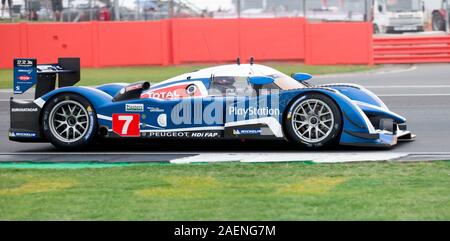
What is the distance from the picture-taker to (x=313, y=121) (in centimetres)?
1113

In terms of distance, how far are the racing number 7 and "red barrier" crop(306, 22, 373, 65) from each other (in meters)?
16.9

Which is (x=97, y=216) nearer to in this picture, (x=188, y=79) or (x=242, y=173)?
(x=242, y=173)

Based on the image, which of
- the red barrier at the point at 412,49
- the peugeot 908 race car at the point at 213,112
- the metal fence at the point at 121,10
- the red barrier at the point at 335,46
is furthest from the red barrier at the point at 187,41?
the peugeot 908 race car at the point at 213,112

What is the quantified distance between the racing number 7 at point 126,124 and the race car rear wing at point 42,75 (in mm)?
1322

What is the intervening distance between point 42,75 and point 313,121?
3714mm

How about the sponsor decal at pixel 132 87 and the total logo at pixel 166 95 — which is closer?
the total logo at pixel 166 95

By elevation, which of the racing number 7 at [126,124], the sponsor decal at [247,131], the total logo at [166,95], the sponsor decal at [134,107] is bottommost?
the sponsor decal at [247,131]

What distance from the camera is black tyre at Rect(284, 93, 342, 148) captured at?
1103cm

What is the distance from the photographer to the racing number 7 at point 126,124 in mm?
11555

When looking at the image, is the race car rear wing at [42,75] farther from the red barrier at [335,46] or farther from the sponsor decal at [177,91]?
the red barrier at [335,46]

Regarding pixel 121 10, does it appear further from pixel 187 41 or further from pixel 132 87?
pixel 132 87

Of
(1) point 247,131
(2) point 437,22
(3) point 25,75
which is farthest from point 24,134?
(2) point 437,22

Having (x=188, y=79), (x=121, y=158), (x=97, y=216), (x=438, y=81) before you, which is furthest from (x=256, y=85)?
(x=438, y=81)

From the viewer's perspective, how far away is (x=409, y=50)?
28609 millimetres
